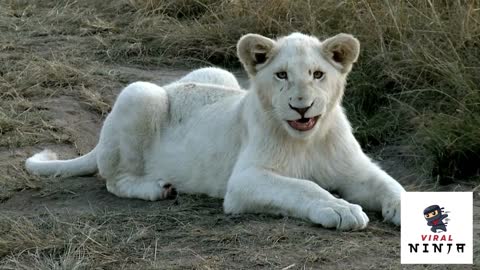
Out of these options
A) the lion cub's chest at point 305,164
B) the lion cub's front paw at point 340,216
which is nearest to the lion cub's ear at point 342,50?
the lion cub's chest at point 305,164

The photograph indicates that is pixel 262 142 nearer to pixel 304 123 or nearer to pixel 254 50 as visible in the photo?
pixel 304 123

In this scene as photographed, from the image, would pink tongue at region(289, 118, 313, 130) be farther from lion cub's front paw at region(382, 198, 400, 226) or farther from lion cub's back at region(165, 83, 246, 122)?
lion cub's back at region(165, 83, 246, 122)

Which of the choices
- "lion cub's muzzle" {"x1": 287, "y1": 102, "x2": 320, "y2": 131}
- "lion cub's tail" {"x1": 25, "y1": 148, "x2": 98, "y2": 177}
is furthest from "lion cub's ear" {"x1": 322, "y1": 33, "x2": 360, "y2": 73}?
"lion cub's tail" {"x1": 25, "y1": 148, "x2": 98, "y2": 177}

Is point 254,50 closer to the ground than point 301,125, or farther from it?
farther from it

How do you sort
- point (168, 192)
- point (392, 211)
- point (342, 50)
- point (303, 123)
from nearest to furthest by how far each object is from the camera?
point (392, 211)
point (303, 123)
point (342, 50)
point (168, 192)

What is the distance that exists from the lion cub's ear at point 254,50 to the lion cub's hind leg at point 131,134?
1.19 m

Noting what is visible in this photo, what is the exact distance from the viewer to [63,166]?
294 inches

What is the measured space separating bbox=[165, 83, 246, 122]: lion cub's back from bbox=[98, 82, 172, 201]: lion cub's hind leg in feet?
0.27

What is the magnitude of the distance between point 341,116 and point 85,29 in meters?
5.47

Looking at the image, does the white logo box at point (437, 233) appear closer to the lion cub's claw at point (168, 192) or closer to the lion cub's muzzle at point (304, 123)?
the lion cub's muzzle at point (304, 123)

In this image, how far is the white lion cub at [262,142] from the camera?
582 centimetres

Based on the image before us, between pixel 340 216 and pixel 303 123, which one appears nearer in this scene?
pixel 340 216

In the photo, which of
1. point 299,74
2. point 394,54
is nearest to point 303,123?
point 299,74

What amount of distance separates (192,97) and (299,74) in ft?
5.01
